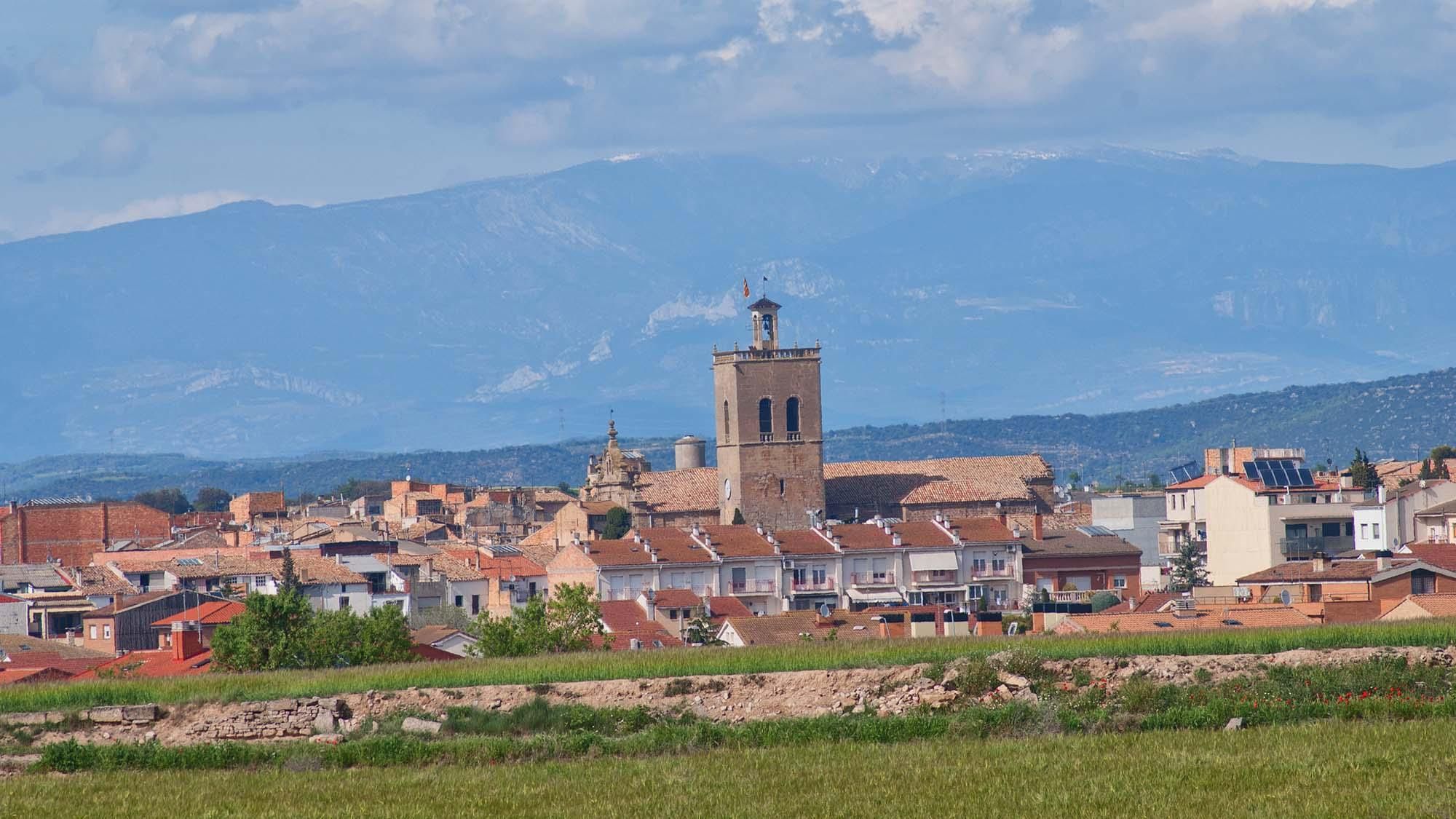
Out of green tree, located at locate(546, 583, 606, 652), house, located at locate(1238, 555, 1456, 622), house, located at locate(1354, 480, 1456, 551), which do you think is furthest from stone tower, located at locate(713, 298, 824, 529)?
house, located at locate(1238, 555, 1456, 622)

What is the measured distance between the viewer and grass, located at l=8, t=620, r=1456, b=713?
40.6 m

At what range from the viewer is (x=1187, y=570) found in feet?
292

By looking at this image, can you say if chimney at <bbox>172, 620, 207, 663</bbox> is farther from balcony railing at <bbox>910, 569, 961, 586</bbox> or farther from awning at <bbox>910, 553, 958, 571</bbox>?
awning at <bbox>910, 553, 958, 571</bbox>

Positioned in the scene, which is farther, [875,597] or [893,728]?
[875,597]

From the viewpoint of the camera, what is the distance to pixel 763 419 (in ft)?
386

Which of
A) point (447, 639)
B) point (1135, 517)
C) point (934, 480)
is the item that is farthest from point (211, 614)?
point (1135, 517)

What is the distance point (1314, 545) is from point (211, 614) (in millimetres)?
36279

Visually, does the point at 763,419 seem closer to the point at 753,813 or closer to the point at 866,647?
the point at 866,647

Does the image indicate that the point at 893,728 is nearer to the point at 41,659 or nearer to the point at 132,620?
the point at 41,659

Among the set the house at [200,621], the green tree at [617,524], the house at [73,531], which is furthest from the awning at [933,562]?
the house at [73,531]

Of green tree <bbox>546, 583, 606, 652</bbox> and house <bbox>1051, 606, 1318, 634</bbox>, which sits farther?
green tree <bbox>546, 583, 606, 652</bbox>

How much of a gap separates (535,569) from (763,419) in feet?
62.4

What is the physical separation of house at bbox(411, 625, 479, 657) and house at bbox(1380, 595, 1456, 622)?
23.3 m

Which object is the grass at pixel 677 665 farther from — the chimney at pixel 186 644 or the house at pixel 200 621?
the house at pixel 200 621
